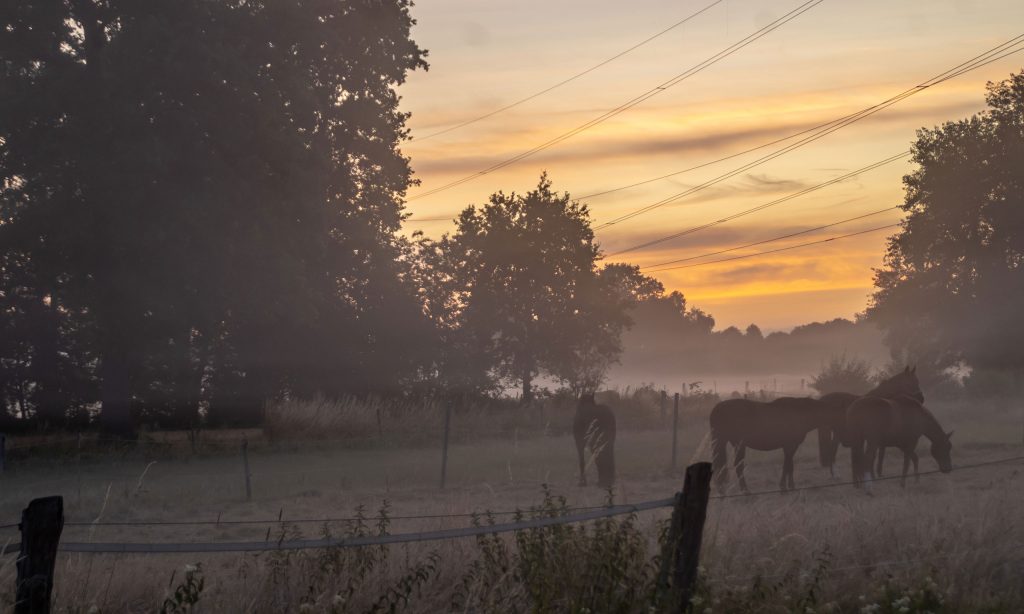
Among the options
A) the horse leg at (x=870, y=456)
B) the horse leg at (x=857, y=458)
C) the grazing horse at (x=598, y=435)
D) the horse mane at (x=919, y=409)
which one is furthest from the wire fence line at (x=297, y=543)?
the horse mane at (x=919, y=409)

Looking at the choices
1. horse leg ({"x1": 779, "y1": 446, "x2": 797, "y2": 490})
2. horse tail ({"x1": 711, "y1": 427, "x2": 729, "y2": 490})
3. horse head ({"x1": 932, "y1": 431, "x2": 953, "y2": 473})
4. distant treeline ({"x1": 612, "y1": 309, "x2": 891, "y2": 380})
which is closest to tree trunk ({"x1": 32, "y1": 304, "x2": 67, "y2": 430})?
horse tail ({"x1": 711, "y1": 427, "x2": 729, "y2": 490})

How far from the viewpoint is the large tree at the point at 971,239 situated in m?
48.6

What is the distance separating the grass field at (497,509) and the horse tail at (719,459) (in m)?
0.36

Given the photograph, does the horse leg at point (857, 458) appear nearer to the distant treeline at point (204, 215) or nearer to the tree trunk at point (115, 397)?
the distant treeline at point (204, 215)

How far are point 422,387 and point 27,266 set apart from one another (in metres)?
17.1

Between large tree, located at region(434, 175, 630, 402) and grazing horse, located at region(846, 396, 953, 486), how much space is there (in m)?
29.1

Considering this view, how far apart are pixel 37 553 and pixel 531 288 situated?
4451cm

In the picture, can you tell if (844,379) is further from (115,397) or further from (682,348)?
(682,348)

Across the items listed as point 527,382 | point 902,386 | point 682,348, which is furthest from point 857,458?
point 682,348

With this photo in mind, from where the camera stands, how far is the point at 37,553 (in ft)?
21.0

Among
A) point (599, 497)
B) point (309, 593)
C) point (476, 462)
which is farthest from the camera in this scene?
point (476, 462)

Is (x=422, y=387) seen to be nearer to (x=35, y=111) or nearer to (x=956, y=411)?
(x=35, y=111)

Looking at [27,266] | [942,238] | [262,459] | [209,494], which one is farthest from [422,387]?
[942,238]

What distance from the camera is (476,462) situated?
2602 cm
